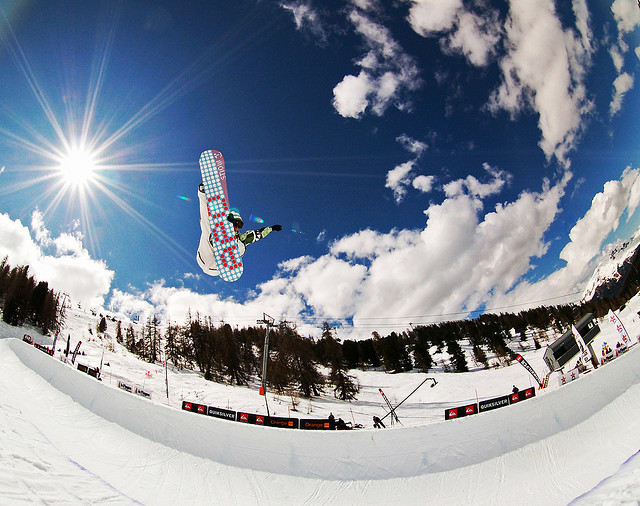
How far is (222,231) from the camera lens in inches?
288

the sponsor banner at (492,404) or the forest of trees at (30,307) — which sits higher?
the forest of trees at (30,307)

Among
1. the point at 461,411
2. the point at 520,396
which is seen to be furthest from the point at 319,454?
the point at 520,396

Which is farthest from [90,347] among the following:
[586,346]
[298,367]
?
[586,346]

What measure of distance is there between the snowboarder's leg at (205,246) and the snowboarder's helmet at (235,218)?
58 centimetres

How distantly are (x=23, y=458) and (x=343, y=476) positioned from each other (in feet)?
29.1

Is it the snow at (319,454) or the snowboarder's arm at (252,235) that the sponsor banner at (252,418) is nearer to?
the snow at (319,454)

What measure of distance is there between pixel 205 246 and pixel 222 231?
57 cm

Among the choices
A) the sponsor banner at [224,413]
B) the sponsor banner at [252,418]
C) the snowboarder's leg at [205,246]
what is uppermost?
the snowboarder's leg at [205,246]

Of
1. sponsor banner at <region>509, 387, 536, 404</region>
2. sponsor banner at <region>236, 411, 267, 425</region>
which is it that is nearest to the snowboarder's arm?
sponsor banner at <region>236, 411, 267, 425</region>

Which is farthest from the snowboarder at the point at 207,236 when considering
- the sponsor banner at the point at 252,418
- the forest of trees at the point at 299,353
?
the forest of trees at the point at 299,353

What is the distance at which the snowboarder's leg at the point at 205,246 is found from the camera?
7.24 metres

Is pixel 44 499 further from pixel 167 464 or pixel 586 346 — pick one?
pixel 586 346

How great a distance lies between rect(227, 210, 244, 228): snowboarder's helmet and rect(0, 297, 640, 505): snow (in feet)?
21.3

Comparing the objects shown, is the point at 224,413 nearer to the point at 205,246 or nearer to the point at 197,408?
the point at 197,408
